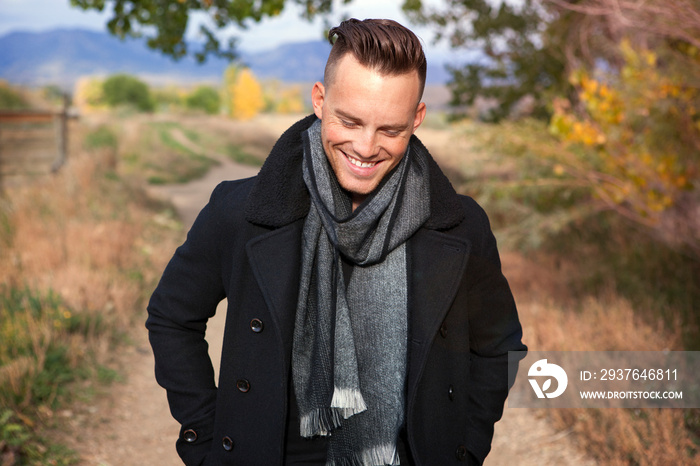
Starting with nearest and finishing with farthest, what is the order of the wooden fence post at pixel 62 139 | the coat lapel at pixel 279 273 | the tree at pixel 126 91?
the coat lapel at pixel 279 273, the wooden fence post at pixel 62 139, the tree at pixel 126 91

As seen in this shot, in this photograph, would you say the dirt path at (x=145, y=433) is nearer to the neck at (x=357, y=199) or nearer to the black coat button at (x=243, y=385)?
the black coat button at (x=243, y=385)

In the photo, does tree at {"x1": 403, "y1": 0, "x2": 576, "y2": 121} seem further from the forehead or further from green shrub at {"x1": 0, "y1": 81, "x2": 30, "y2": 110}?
green shrub at {"x1": 0, "y1": 81, "x2": 30, "y2": 110}

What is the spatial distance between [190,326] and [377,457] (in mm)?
719

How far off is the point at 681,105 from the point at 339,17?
6.30m

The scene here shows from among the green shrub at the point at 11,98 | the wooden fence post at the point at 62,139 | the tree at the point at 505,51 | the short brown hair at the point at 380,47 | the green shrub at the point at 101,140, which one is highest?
the short brown hair at the point at 380,47

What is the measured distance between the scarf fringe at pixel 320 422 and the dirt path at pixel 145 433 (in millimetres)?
2860

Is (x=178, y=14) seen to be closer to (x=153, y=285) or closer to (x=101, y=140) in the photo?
(x=153, y=285)

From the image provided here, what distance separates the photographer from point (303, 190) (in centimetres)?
193

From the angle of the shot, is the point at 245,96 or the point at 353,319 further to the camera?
the point at 245,96

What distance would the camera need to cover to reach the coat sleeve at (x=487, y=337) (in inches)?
78.6

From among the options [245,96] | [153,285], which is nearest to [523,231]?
[153,285]

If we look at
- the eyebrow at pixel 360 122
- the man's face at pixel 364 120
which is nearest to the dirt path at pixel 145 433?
the man's face at pixel 364 120

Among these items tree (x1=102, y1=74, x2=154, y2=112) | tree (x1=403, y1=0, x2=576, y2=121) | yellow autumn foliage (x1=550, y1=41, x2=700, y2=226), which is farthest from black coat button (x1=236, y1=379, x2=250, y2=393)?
tree (x1=102, y1=74, x2=154, y2=112)

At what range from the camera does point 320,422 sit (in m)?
1.82
